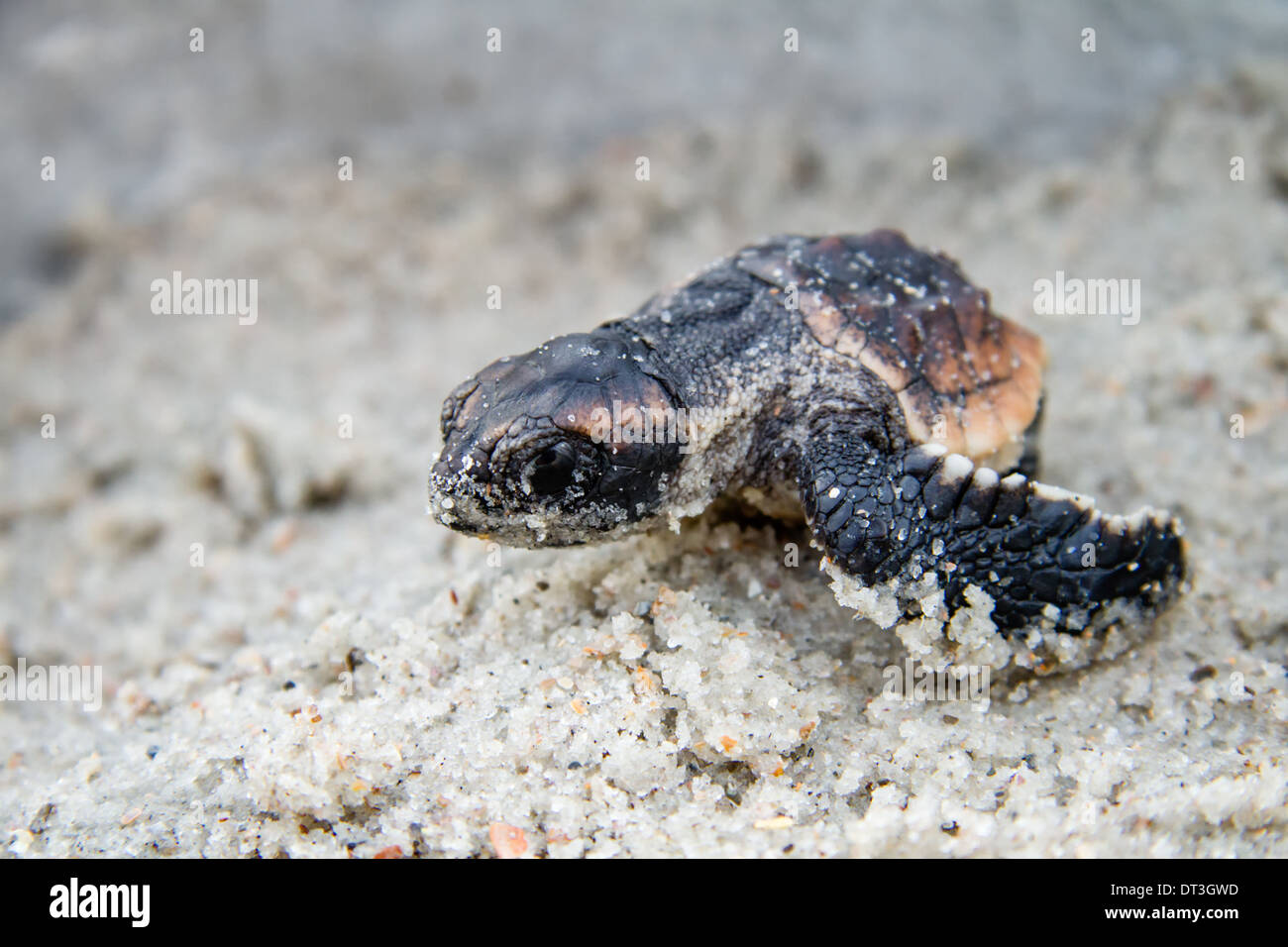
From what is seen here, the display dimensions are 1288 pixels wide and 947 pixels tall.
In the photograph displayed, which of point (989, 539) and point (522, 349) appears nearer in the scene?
point (989, 539)

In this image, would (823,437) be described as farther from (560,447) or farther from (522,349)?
(522,349)

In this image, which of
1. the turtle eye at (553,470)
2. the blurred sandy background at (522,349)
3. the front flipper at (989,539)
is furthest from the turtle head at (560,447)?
the front flipper at (989,539)

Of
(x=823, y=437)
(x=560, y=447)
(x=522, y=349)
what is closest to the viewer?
(x=560, y=447)

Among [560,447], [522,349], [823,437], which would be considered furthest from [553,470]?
[522,349]

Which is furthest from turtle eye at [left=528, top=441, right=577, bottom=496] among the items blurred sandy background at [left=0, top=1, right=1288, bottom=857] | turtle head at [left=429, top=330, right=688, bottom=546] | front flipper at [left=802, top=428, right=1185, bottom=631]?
front flipper at [left=802, top=428, right=1185, bottom=631]
